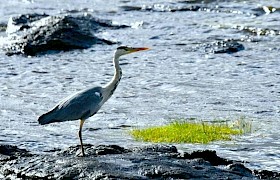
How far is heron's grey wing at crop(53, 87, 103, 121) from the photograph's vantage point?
1245 centimetres

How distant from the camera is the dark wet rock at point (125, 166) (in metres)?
10.6

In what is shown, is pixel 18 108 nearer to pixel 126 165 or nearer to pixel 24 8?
Answer: pixel 126 165

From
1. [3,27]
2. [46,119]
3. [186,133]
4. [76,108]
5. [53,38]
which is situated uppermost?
[76,108]

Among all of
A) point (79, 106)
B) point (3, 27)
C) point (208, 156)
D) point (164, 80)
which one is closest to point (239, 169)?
point (208, 156)

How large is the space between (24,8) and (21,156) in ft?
82.4

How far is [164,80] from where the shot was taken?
22719 mm

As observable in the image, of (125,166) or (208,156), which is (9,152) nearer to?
(125,166)

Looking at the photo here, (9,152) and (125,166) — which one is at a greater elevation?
(125,166)

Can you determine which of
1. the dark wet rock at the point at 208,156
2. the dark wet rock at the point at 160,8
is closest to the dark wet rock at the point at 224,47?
the dark wet rock at the point at 160,8

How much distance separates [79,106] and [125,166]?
72.6 inches

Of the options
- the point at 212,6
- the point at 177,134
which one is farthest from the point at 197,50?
the point at 177,134

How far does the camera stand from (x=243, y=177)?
1085 centimetres

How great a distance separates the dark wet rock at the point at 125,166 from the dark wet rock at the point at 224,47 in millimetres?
14179

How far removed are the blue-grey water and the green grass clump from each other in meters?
0.27
